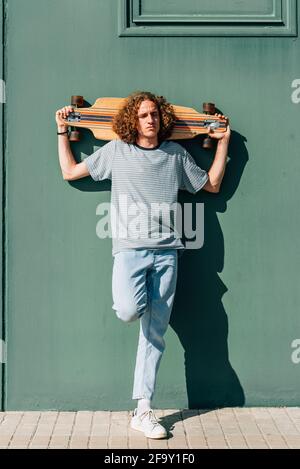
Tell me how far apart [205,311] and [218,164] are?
0.98 metres

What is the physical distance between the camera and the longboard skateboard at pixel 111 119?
17.5ft

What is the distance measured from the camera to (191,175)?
5.32 meters

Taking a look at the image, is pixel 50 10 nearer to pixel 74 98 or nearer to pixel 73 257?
pixel 74 98

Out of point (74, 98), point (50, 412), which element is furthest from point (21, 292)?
point (74, 98)

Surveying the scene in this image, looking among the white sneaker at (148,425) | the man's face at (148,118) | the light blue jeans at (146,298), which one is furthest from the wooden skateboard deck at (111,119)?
the white sneaker at (148,425)

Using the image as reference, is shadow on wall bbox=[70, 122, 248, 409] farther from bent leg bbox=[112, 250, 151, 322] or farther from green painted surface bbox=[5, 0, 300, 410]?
bent leg bbox=[112, 250, 151, 322]

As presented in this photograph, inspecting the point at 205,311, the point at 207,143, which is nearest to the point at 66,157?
the point at 207,143

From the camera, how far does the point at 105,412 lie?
538 centimetres

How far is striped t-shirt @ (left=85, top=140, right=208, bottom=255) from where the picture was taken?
5141 millimetres

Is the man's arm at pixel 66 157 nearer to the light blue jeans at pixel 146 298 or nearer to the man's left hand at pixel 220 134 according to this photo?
the light blue jeans at pixel 146 298

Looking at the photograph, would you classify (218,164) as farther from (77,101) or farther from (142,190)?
(77,101)

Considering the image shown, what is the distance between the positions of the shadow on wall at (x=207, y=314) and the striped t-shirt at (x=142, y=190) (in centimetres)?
28
